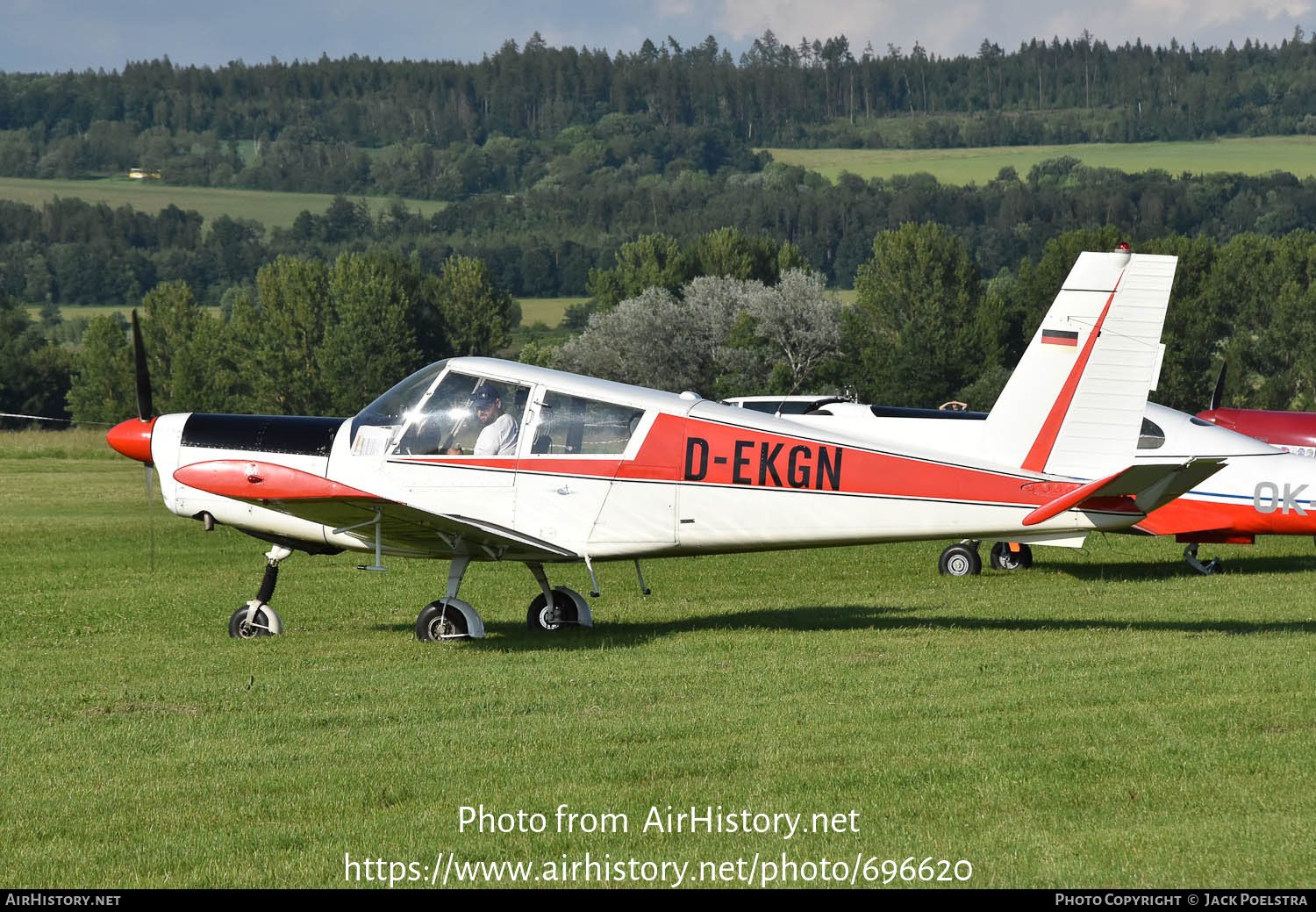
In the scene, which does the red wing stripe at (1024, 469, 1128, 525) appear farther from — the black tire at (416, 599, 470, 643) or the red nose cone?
the red nose cone

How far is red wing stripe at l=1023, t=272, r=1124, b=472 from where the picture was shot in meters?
9.88

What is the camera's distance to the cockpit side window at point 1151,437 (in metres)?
15.9

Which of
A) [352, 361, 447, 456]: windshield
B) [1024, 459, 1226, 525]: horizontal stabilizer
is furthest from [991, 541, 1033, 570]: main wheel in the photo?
[352, 361, 447, 456]: windshield

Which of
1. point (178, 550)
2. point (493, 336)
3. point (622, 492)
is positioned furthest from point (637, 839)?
point (493, 336)

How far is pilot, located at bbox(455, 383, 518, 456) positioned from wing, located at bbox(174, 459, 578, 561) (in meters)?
0.54

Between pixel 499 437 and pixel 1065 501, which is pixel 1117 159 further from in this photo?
pixel 499 437

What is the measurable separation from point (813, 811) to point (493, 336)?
93.5 m

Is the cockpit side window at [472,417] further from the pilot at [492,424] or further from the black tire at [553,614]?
the black tire at [553,614]

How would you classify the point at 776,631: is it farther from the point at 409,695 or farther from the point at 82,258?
the point at 82,258

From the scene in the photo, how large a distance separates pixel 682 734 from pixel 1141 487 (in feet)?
11.9

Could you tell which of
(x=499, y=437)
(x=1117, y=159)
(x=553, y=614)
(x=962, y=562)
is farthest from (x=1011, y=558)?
(x=1117, y=159)

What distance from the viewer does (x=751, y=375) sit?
73.2m

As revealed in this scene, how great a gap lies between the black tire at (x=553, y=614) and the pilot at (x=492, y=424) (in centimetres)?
151
